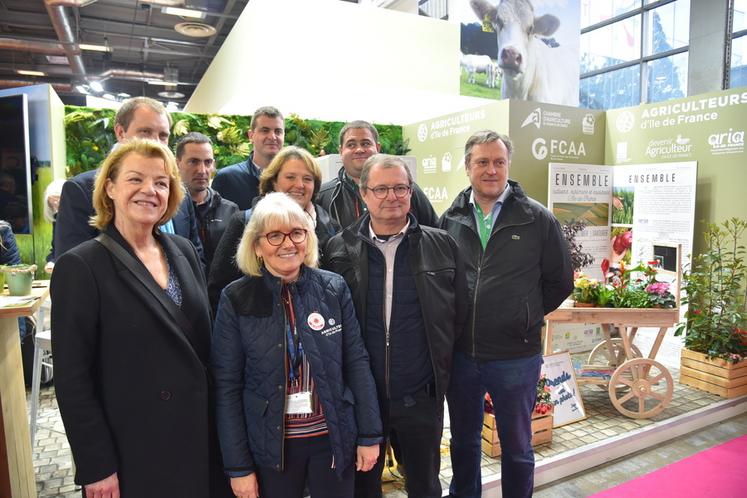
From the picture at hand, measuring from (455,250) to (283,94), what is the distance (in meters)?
4.86

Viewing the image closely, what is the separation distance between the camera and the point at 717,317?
13.6ft

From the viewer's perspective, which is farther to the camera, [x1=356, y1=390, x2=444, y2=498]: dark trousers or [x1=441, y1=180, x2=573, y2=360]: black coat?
[x1=441, y1=180, x2=573, y2=360]: black coat

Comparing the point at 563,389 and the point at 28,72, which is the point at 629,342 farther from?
the point at 28,72

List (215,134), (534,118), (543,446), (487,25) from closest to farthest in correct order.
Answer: (543,446), (534,118), (215,134), (487,25)

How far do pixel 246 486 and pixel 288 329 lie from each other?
1.61 ft

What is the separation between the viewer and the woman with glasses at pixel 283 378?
1553mm

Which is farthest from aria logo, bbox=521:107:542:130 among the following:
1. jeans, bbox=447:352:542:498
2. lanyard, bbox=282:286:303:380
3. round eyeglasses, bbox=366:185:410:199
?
lanyard, bbox=282:286:303:380

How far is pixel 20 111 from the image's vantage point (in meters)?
4.86

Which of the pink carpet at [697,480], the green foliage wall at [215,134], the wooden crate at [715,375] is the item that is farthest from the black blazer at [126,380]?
the green foliage wall at [215,134]

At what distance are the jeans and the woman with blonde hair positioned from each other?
1.14 meters

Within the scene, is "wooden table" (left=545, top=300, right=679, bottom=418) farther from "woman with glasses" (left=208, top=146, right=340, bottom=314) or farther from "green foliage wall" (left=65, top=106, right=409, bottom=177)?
"green foliage wall" (left=65, top=106, right=409, bottom=177)

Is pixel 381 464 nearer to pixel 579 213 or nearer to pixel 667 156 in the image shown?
pixel 579 213

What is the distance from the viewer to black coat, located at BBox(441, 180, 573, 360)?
7.11 feet

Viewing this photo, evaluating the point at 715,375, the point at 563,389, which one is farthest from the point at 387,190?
the point at 715,375
